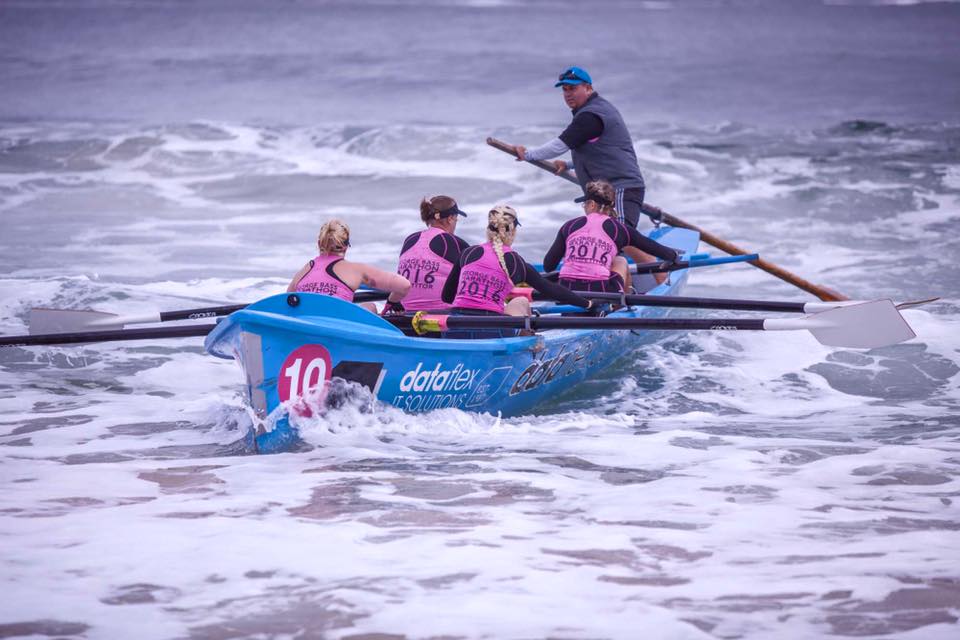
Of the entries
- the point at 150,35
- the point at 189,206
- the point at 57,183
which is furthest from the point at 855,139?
the point at 150,35

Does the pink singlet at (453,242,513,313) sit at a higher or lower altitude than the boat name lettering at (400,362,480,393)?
higher

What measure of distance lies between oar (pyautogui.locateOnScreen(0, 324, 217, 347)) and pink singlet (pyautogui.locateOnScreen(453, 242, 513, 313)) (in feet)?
5.70

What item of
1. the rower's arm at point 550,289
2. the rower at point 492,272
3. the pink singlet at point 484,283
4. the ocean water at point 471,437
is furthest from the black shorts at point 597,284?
the pink singlet at point 484,283

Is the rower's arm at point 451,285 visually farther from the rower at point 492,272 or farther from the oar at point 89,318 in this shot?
the oar at point 89,318

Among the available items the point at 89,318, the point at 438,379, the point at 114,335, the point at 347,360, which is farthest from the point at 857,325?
the point at 89,318

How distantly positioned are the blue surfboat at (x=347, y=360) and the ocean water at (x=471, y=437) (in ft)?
0.66

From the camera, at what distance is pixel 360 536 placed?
608cm

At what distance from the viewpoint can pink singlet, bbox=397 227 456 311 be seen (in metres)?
8.55

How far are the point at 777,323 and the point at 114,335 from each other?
453 centimetres

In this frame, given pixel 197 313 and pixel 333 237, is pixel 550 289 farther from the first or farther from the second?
pixel 197 313

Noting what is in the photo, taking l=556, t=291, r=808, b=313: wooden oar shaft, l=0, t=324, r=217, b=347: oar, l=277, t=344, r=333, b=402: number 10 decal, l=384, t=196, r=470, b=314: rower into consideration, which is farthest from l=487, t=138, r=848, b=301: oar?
l=277, t=344, r=333, b=402: number 10 decal

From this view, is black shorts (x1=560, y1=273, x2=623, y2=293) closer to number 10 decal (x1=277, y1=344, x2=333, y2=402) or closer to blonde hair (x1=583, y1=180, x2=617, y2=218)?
blonde hair (x1=583, y1=180, x2=617, y2=218)

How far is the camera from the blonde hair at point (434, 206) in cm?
853

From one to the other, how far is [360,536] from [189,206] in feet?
51.4
